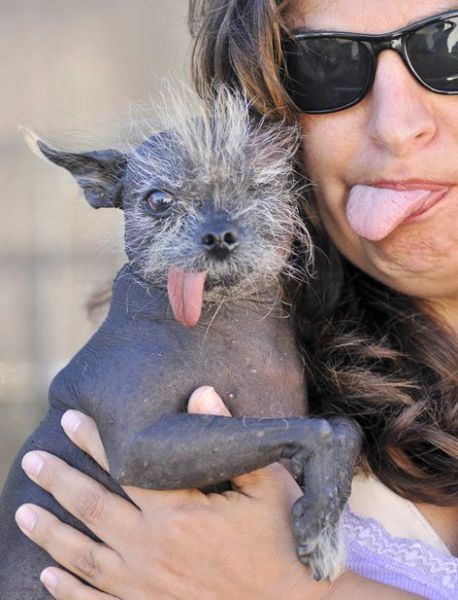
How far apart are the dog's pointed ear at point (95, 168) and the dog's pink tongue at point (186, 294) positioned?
0.29 meters

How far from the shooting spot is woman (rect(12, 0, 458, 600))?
67.2 inches

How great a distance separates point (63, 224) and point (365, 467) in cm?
294

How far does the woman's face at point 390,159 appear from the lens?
5.91ft

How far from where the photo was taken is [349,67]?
73.4 inches

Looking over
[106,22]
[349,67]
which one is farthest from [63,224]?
[349,67]

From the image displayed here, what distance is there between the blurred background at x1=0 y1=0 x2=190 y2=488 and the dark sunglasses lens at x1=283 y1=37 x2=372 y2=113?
2669mm

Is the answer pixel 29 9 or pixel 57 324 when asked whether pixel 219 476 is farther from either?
A: pixel 29 9

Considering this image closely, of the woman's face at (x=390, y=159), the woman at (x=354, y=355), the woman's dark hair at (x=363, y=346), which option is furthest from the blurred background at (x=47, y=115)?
the woman's face at (x=390, y=159)

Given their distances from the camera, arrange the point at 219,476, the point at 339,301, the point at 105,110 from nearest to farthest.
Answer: the point at 219,476
the point at 339,301
the point at 105,110

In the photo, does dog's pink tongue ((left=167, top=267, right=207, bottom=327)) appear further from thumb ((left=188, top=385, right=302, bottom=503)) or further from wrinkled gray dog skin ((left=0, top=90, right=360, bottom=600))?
thumb ((left=188, top=385, right=302, bottom=503))

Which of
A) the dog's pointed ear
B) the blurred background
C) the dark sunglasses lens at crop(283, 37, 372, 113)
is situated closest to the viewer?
the dark sunglasses lens at crop(283, 37, 372, 113)

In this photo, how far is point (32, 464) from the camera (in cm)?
187

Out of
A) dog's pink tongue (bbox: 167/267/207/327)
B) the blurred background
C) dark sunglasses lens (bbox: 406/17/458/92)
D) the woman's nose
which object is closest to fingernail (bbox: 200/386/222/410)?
dog's pink tongue (bbox: 167/267/207/327)

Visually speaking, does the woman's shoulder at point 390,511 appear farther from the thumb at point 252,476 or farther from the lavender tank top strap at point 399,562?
the thumb at point 252,476
